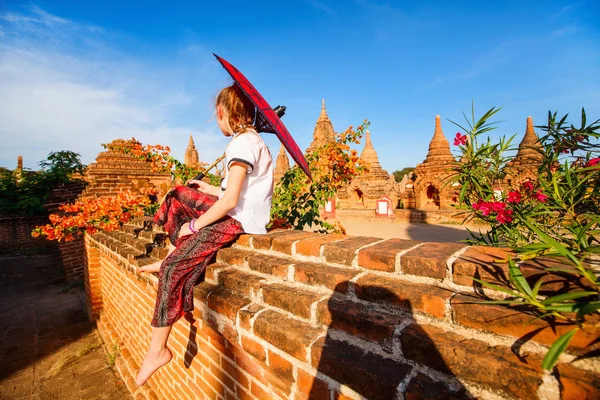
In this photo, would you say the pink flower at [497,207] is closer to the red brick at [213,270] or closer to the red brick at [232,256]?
the red brick at [232,256]

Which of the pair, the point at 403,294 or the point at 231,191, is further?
the point at 231,191

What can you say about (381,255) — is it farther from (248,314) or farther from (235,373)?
(235,373)

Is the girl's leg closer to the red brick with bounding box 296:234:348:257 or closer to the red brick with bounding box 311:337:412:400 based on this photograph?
the red brick with bounding box 296:234:348:257

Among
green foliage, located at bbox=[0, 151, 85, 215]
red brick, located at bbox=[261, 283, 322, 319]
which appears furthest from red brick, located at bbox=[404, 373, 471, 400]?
green foliage, located at bbox=[0, 151, 85, 215]

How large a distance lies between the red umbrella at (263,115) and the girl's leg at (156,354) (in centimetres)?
141

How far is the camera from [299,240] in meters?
1.67

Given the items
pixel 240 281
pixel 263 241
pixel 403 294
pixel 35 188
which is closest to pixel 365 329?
pixel 403 294

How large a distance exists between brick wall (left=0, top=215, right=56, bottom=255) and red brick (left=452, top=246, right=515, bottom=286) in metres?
14.7

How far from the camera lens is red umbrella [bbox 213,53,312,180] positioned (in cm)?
173

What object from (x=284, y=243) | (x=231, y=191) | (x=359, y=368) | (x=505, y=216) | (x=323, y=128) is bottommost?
(x=359, y=368)

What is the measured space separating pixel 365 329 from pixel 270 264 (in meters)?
0.71

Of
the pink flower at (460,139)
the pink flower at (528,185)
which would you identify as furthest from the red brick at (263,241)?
the pink flower at (528,185)

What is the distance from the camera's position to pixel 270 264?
164cm

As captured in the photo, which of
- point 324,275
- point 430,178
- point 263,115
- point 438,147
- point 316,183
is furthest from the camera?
point 438,147
